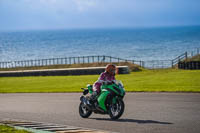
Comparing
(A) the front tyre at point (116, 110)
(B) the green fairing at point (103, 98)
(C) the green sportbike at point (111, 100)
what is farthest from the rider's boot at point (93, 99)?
(A) the front tyre at point (116, 110)

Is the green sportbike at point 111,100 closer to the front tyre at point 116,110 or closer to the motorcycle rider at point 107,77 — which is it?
the front tyre at point 116,110

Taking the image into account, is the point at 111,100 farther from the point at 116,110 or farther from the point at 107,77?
the point at 107,77

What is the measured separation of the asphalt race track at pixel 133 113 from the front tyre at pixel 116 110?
17cm

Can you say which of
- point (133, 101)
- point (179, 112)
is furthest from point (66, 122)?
point (133, 101)

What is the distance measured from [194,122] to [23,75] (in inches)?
1152

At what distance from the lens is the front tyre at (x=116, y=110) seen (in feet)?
41.7

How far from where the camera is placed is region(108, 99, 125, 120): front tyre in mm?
12708

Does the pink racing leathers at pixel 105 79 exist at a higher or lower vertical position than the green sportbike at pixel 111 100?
higher

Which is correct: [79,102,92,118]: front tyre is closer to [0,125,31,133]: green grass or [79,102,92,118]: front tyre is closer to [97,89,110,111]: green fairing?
[97,89,110,111]: green fairing

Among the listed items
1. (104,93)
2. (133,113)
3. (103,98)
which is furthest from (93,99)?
(133,113)

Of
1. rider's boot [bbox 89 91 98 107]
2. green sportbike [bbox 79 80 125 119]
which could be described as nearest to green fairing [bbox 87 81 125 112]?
green sportbike [bbox 79 80 125 119]

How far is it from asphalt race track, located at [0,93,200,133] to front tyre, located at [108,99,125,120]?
175 mm

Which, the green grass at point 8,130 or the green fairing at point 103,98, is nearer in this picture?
the green grass at point 8,130

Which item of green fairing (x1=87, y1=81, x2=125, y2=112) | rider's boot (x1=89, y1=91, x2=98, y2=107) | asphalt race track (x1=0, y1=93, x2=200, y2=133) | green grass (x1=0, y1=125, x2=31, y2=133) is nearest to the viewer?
green grass (x1=0, y1=125, x2=31, y2=133)
